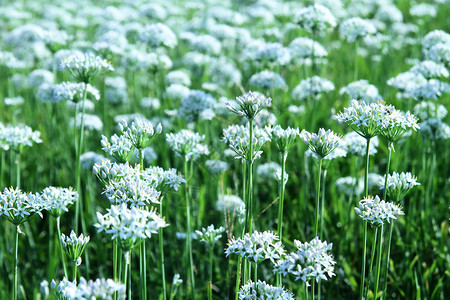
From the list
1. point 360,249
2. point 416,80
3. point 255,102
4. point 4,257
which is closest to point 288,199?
point 360,249

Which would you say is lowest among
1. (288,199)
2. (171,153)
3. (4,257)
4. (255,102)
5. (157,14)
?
(4,257)

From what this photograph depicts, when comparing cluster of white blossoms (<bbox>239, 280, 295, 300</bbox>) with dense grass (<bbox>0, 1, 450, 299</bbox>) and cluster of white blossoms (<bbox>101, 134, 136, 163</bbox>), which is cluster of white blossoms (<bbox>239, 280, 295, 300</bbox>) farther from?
cluster of white blossoms (<bbox>101, 134, 136, 163</bbox>)

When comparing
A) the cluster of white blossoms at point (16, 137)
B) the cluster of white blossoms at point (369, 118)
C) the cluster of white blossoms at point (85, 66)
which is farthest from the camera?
the cluster of white blossoms at point (16, 137)

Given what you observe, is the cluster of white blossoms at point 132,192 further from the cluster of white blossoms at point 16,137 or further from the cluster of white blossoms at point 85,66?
the cluster of white blossoms at point 16,137

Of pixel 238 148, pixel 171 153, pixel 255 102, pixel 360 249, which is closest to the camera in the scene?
pixel 255 102

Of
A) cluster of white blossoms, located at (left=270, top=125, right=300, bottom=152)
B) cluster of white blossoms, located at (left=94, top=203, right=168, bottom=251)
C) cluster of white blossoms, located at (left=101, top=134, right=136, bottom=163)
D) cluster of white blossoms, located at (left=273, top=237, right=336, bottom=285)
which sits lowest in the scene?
cluster of white blossoms, located at (left=273, top=237, right=336, bottom=285)

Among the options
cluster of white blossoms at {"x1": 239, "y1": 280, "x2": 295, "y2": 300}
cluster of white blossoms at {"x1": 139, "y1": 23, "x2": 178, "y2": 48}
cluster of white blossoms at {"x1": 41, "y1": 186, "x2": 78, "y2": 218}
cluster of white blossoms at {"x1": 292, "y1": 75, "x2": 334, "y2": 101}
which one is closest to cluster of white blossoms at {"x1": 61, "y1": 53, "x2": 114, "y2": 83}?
cluster of white blossoms at {"x1": 41, "y1": 186, "x2": 78, "y2": 218}

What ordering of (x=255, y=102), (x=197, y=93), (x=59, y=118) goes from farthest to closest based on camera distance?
(x=59, y=118) < (x=197, y=93) < (x=255, y=102)

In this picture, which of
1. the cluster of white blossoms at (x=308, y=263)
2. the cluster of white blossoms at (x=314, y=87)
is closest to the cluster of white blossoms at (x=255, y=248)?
the cluster of white blossoms at (x=308, y=263)

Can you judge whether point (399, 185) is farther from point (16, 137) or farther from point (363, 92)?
point (16, 137)

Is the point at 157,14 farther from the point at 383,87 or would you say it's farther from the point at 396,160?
the point at 396,160

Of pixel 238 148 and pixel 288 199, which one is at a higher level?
pixel 238 148
